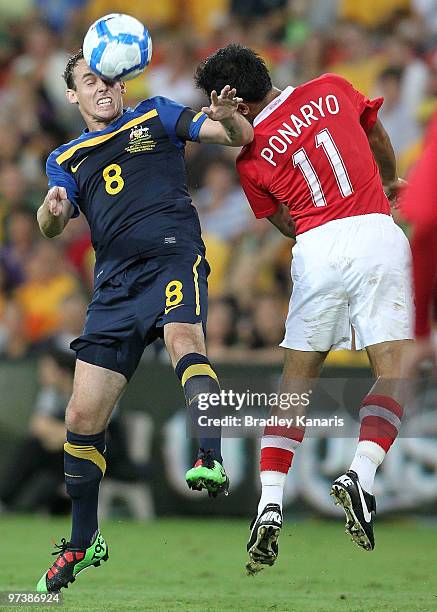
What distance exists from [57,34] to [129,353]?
10.5m

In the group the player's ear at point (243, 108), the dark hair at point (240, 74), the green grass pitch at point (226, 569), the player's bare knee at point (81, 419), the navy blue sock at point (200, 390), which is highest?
the dark hair at point (240, 74)

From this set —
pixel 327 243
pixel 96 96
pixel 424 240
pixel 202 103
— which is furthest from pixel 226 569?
pixel 202 103

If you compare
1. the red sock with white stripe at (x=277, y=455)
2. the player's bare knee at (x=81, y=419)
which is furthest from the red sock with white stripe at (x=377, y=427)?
the player's bare knee at (x=81, y=419)

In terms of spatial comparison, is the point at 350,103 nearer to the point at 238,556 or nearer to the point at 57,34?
the point at 238,556

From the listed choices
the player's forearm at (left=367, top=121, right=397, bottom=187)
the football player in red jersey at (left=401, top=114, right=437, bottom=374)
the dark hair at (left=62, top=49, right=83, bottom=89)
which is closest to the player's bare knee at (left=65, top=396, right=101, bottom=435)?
the dark hair at (left=62, top=49, right=83, bottom=89)

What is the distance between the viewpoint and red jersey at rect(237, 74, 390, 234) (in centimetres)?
684

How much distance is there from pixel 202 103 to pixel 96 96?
7502 mm

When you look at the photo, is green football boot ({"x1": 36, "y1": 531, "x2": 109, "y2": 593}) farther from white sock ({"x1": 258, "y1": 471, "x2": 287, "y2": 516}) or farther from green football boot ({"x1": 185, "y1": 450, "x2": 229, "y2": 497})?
green football boot ({"x1": 185, "y1": 450, "x2": 229, "y2": 497})

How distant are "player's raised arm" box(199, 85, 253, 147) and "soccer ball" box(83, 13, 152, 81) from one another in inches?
22.5

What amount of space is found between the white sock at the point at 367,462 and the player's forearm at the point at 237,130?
71.6 inches

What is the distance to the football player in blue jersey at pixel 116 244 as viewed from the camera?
22.8 feet

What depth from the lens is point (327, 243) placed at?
22.3ft

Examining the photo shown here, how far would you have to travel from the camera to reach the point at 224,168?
44.5 ft

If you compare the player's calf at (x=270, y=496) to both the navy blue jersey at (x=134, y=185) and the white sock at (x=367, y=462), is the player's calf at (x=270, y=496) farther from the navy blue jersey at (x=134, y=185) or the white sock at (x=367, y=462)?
the navy blue jersey at (x=134, y=185)
